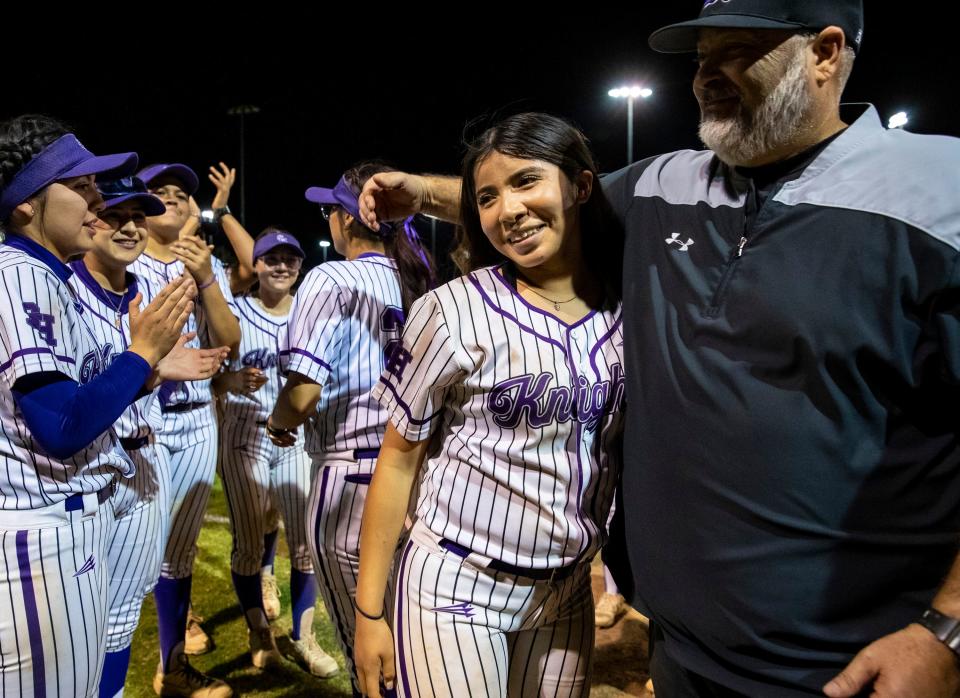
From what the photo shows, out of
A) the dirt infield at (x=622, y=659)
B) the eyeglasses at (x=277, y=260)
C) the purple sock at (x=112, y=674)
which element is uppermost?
the eyeglasses at (x=277, y=260)

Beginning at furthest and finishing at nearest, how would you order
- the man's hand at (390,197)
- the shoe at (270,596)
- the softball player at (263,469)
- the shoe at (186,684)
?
1. the shoe at (270,596)
2. the softball player at (263,469)
3. the shoe at (186,684)
4. the man's hand at (390,197)

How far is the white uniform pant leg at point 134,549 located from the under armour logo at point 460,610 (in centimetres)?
135

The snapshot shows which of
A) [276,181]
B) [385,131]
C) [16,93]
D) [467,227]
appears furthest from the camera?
[276,181]

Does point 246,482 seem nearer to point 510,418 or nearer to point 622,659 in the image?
point 622,659

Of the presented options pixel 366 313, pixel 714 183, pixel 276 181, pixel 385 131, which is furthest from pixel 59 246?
pixel 276 181

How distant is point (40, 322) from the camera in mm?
1662

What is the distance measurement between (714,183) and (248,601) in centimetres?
322

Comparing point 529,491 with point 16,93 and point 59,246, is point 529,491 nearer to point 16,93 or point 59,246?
point 59,246

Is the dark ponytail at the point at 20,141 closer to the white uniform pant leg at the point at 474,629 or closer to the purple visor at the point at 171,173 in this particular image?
the purple visor at the point at 171,173

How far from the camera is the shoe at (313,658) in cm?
335

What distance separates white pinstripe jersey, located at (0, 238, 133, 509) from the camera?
5.32 ft

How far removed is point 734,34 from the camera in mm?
1356

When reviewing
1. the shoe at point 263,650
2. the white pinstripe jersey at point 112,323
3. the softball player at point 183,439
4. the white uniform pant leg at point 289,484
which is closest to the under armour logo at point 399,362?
the white pinstripe jersey at point 112,323

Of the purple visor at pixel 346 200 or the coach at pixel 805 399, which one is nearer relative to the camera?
the coach at pixel 805 399
